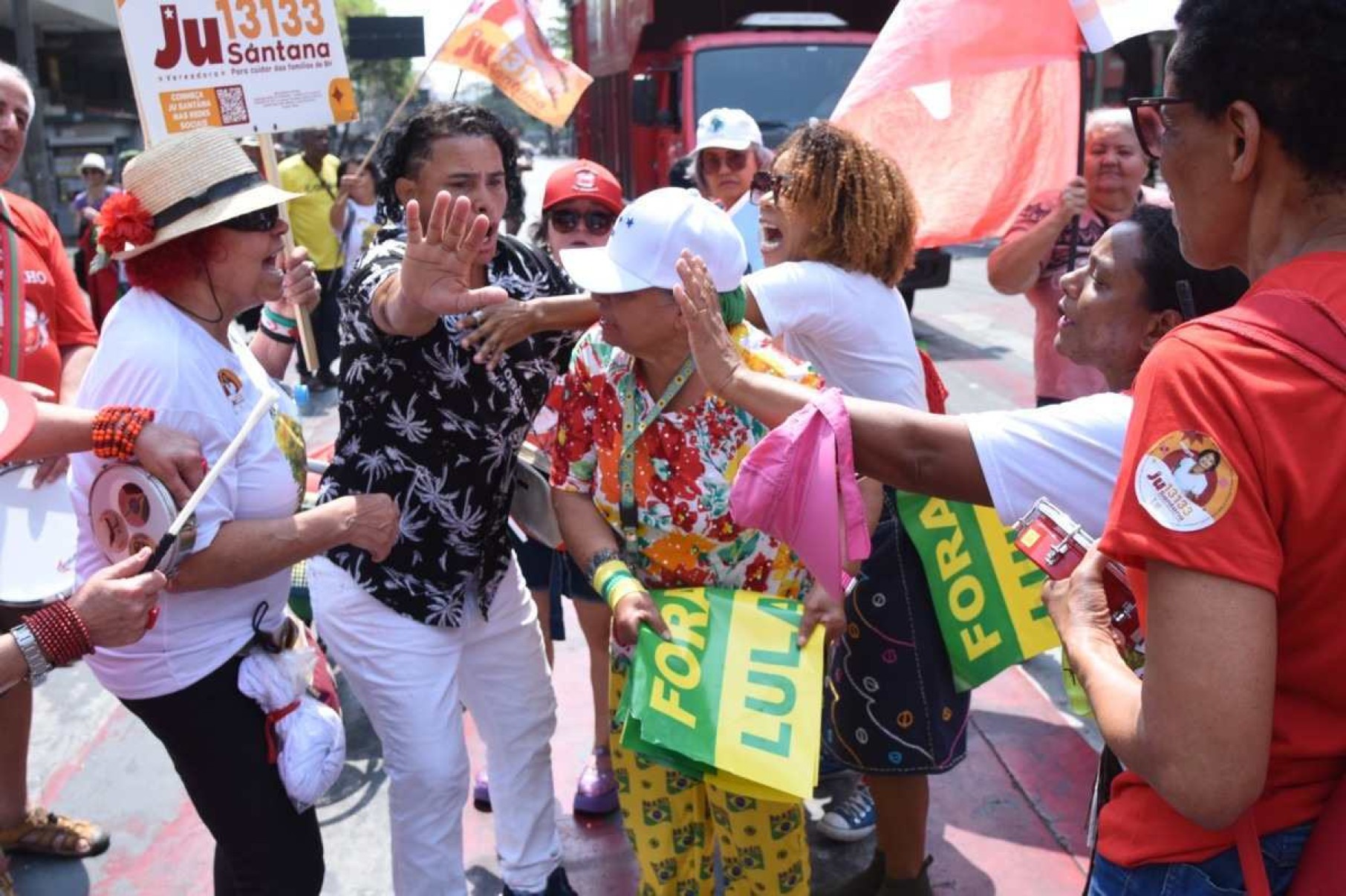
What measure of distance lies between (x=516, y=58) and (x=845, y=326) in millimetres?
3089

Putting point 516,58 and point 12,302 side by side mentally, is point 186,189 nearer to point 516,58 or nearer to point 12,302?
point 12,302

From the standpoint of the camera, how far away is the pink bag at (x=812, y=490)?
175 cm

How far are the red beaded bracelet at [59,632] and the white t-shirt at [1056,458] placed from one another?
152 cm

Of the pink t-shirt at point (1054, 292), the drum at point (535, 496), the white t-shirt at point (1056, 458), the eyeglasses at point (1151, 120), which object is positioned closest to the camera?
the eyeglasses at point (1151, 120)

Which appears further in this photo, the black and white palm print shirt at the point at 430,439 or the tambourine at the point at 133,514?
the black and white palm print shirt at the point at 430,439

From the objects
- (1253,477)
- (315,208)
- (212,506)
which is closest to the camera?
(1253,477)

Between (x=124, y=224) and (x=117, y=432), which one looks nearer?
(x=117, y=432)

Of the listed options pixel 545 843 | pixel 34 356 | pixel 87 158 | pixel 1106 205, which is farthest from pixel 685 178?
pixel 87 158

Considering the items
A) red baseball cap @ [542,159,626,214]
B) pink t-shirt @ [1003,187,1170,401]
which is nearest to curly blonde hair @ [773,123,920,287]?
pink t-shirt @ [1003,187,1170,401]

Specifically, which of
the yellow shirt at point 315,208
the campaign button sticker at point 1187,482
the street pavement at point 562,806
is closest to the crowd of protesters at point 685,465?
the campaign button sticker at point 1187,482

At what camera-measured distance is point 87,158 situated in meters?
11.9

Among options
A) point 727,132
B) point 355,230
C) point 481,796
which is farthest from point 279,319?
point 355,230

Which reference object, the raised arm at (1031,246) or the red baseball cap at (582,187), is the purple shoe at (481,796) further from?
the raised arm at (1031,246)

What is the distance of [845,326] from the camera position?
109 inches
